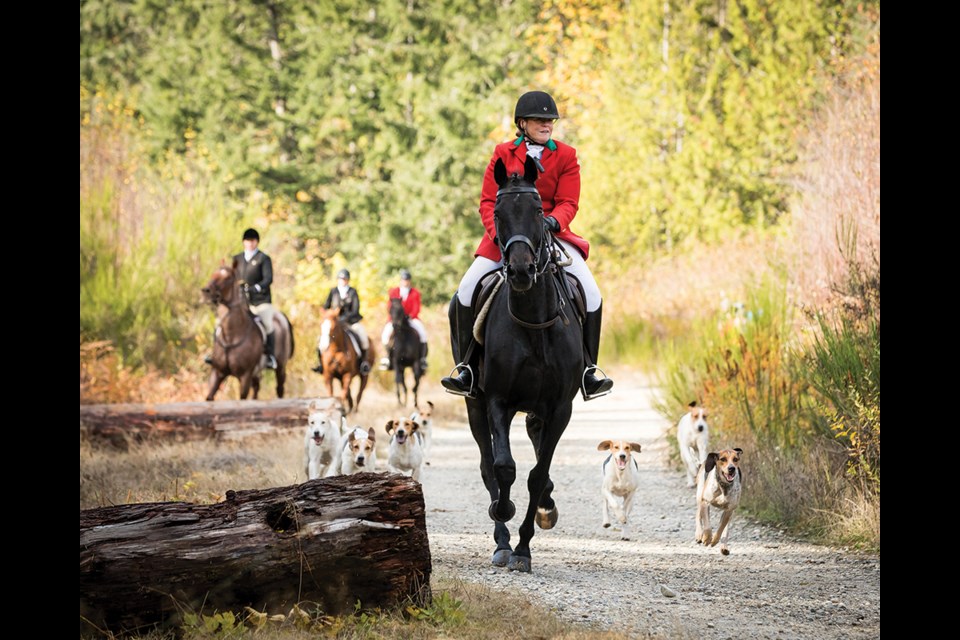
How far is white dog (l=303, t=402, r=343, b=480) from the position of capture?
11281 millimetres

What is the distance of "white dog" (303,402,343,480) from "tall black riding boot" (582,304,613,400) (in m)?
3.56

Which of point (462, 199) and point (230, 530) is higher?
point (462, 199)

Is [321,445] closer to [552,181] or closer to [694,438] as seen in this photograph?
[694,438]

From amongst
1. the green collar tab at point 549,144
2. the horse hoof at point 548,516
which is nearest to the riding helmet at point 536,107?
the green collar tab at point 549,144

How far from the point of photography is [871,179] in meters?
11.7

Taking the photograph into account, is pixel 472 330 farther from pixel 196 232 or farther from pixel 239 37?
pixel 239 37

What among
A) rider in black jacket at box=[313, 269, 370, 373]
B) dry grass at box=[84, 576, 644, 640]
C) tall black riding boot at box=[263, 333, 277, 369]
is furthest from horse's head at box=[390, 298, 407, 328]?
dry grass at box=[84, 576, 644, 640]

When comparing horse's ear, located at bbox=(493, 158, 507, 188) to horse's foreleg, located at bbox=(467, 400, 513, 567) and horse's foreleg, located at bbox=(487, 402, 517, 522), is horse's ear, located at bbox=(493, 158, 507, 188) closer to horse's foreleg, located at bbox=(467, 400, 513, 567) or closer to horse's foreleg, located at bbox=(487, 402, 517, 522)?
horse's foreleg, located at bbox=(487, 402, 517, 522)

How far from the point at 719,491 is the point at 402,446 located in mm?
3414

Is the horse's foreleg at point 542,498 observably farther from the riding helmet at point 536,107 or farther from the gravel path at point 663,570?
the riding helmet at point 536,107

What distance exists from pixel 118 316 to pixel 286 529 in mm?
15061

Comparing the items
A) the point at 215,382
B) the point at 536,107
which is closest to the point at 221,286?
A: the point at 215,382

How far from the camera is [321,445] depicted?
1138cm
